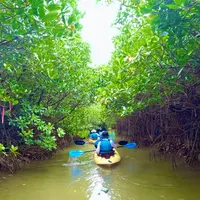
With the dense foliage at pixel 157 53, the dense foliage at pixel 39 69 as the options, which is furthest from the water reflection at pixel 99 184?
the dense foliage at pixel 157 53

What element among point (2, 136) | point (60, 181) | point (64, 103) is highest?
point (64, 103)

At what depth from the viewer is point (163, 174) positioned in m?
6.09

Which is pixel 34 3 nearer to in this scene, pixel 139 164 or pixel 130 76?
pixel 130 76

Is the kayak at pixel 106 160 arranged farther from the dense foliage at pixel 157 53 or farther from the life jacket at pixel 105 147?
the dense foliage at pixel 157 53

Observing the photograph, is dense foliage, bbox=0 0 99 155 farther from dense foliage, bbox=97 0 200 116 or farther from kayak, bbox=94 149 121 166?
kayak, bbox=94 149 121 166

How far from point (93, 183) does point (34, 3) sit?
4.29 meters

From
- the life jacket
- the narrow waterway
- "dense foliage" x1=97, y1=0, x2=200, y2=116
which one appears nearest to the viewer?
"dense foliage" x1=97, y1=0, x2=200, y2=116

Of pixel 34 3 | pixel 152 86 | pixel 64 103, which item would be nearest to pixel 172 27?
pixel 34 3

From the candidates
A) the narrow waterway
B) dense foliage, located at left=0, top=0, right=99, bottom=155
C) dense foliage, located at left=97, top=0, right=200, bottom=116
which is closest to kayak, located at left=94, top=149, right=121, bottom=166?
the narrow waterway

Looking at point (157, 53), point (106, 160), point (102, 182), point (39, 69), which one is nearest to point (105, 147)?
point (106, 160)

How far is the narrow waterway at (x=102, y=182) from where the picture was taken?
4648mm

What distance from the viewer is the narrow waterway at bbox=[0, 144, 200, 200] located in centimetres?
465

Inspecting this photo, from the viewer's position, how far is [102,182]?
5.64 metres

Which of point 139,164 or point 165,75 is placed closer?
point 165,75
